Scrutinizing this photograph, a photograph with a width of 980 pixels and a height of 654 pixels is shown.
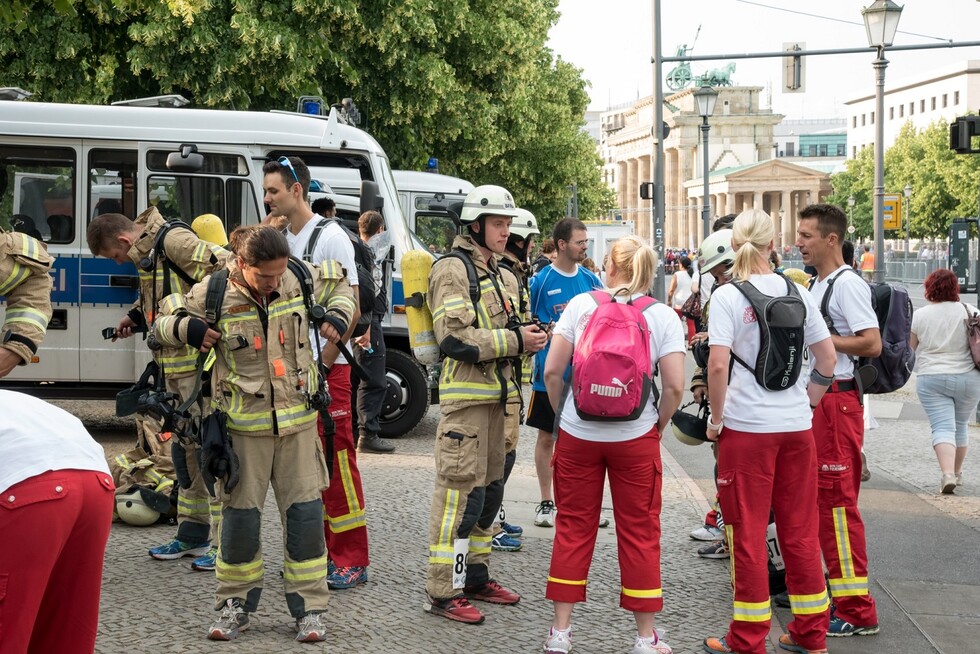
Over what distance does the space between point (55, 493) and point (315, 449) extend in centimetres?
248

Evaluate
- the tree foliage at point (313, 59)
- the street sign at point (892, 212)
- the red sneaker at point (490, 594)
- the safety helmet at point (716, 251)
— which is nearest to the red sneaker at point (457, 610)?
the red sneaker at point (490, 594)

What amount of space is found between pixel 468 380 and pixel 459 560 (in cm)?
84

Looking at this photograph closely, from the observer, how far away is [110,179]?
10688 millimetres

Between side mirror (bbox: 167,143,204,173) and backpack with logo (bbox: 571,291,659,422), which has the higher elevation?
side mirror (bbox: 167,143,204,173)

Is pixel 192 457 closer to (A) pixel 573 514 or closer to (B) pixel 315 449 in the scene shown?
(B) pixel 315 449

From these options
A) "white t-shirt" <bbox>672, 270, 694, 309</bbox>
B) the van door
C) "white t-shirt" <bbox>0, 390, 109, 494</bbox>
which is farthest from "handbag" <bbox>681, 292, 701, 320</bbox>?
"white t-shirt" <bbox>672, 270, 694, 309</bbox>

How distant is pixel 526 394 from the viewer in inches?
594

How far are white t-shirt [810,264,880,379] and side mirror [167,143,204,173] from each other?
656 cm

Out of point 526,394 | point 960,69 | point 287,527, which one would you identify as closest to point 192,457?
point 287,527

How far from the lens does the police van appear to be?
10477mm

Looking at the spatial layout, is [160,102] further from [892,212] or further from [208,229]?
[892,212]

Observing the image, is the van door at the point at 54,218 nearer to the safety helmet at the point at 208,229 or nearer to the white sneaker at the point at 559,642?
the safety helmet at the point at 208,229

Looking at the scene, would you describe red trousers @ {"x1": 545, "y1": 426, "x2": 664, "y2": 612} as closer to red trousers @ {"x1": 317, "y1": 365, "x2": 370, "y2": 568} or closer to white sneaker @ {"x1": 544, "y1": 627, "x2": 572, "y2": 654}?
white sneaker @ {"x1": 544, "y1": 627, "x2": 572, "y2": 654}

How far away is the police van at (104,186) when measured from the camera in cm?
1048
